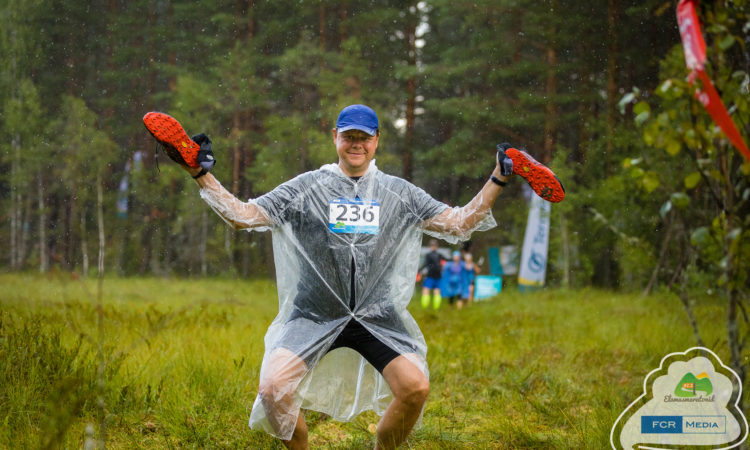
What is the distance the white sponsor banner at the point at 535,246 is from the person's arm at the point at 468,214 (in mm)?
10467

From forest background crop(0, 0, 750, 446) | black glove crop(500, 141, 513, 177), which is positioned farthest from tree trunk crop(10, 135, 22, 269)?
black glove crop(500, 141, 513, 177)

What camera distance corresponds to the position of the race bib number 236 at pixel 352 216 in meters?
2.81

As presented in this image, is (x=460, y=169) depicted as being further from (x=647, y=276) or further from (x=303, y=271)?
(x=303, y=271)

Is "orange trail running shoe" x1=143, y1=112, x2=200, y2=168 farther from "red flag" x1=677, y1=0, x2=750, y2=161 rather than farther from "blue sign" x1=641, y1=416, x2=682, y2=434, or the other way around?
"blue sign" x1=641, y1=416, x2=682, y2=434

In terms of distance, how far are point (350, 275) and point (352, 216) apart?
0.88 feet

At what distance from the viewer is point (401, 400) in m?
2.62

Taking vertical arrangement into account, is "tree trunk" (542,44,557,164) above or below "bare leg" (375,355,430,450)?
above

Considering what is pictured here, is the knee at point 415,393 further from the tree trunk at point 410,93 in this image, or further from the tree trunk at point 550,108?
the tree trunk at point 410,93

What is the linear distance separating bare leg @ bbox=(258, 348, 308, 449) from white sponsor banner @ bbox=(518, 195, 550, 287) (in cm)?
1104

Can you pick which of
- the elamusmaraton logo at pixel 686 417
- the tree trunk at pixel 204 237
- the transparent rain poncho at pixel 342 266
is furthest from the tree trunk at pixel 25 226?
the elamusmaraton logo at pixel 686 417

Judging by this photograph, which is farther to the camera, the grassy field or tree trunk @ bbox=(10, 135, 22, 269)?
tree trunk @ bbox=(10, 135, 22, 269)

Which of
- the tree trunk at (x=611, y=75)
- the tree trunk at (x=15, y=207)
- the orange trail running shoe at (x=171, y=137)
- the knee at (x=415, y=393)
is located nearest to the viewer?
the orange trail running shoe at (x=171, y=137)

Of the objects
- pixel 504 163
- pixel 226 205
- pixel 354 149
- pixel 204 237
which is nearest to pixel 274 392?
pixel 226 205

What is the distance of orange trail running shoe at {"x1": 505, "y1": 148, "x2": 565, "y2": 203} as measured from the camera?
2.61m
